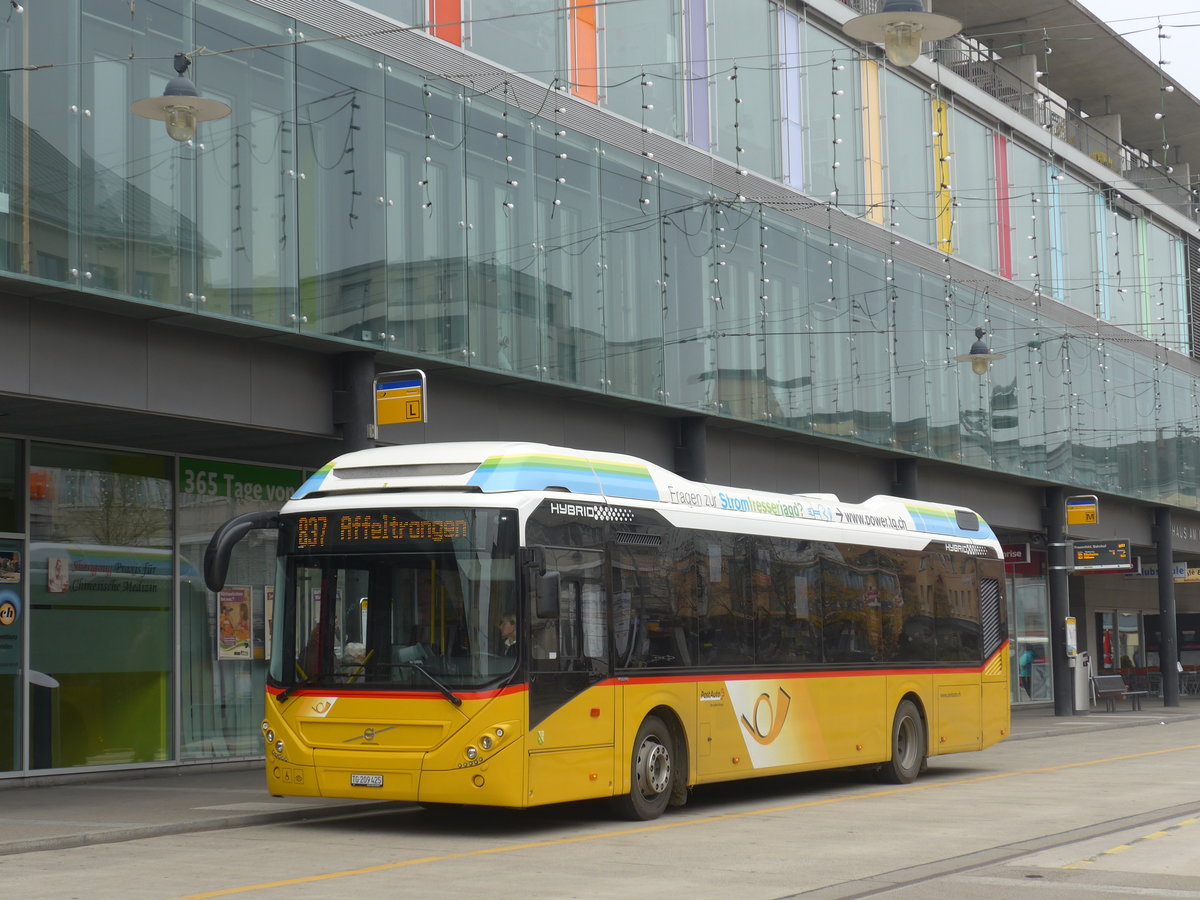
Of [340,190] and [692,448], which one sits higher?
[340,190]

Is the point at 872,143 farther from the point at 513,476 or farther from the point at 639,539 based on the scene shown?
the point at 513,476

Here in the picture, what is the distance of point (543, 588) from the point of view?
1316 centimetres

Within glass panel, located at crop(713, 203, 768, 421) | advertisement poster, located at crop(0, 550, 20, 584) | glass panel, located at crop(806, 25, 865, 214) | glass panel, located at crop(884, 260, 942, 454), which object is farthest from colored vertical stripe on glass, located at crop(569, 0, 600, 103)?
advertisement poster, located at crop(0, 550, 20, 584)

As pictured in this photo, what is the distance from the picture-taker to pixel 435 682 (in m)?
13.0

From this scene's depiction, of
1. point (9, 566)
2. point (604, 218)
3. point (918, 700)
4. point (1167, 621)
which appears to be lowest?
point (918, 700)

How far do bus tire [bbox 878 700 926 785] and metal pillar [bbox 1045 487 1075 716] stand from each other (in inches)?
735

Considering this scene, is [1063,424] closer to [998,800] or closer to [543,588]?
[998,800]

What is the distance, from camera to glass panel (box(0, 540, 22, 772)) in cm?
1843

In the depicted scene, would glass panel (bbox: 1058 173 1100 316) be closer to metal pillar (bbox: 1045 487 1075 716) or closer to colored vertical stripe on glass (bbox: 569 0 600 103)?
metal pillar (bbox: 1045 487 1075 716)

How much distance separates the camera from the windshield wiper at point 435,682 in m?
12.8

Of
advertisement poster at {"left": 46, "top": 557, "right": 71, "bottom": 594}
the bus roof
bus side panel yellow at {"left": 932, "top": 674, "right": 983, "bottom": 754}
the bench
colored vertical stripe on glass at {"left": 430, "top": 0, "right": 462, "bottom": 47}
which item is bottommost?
the bench

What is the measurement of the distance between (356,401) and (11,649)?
4853 millimetres

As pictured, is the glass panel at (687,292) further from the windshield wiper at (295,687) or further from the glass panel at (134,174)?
the windshield wiper at (295,687)

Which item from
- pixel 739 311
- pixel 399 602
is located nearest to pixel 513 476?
pixel 399 602
